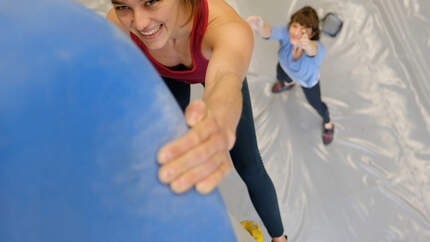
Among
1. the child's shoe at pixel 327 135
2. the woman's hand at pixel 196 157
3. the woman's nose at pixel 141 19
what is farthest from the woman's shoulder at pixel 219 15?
the child's shoe at pixel 327 135

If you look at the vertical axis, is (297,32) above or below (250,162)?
above

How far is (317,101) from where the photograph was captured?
1500mm

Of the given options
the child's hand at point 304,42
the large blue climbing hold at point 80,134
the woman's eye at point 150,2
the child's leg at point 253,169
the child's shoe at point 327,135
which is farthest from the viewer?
the child's shoe at point 327,135

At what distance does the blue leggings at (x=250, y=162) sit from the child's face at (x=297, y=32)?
1.46ft

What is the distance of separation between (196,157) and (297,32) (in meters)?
1.13

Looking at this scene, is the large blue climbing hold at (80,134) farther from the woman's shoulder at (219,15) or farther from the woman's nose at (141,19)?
the woman's shoulder at (219,15)

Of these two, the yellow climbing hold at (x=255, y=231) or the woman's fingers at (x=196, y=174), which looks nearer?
the woman's fingers at (x=196, y=174)

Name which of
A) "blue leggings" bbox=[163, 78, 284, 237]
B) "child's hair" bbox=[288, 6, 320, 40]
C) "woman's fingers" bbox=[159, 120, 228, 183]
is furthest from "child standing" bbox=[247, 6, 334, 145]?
"woman's fingers" bbox=[159, 120, 228, 183]

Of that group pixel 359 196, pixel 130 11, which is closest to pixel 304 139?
pixel 359 196

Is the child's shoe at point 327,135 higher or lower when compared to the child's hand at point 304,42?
lower

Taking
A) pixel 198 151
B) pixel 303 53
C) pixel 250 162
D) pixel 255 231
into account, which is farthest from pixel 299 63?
pixel 198 151

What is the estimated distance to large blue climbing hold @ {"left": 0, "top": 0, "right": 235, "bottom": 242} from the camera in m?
0.36

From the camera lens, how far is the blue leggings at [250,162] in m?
1.01

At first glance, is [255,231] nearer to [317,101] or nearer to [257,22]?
[317,101]
